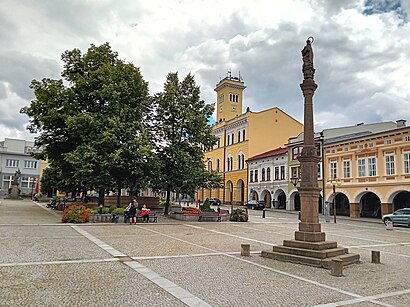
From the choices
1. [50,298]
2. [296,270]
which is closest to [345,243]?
[296,270]

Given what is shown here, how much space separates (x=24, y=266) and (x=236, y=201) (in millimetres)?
53044

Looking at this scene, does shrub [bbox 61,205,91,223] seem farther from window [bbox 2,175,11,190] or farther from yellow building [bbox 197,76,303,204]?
window [bbox 2,175,11,190]

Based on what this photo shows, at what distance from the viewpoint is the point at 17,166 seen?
287ft

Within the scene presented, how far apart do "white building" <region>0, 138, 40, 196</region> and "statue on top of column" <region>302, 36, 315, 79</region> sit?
81014 mm

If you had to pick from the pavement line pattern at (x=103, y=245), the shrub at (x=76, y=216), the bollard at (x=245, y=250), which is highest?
the shrub at (x=76, y=216)

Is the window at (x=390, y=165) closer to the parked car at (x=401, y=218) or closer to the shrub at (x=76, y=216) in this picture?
the parked car at (x=401, y=218)

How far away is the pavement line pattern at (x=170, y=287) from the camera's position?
724cm

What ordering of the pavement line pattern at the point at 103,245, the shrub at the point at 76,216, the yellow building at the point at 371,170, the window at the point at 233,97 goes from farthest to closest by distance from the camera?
the window at the point at 233,97
the yellow building at the point at 371,170
the shrub at the point at 76,216
the pavement line pattern at the point at 103,245

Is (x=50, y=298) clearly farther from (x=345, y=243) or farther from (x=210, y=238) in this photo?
(x=345, y=243)

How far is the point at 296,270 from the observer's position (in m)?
10.7

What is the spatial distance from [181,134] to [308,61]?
1761cm

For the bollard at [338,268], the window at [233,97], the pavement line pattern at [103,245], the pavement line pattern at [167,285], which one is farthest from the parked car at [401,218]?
the window at [233,97]

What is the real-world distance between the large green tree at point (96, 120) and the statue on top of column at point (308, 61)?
1419cm

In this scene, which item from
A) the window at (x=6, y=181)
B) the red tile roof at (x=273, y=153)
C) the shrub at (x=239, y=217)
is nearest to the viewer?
the shrub at (x=239, y=217)
